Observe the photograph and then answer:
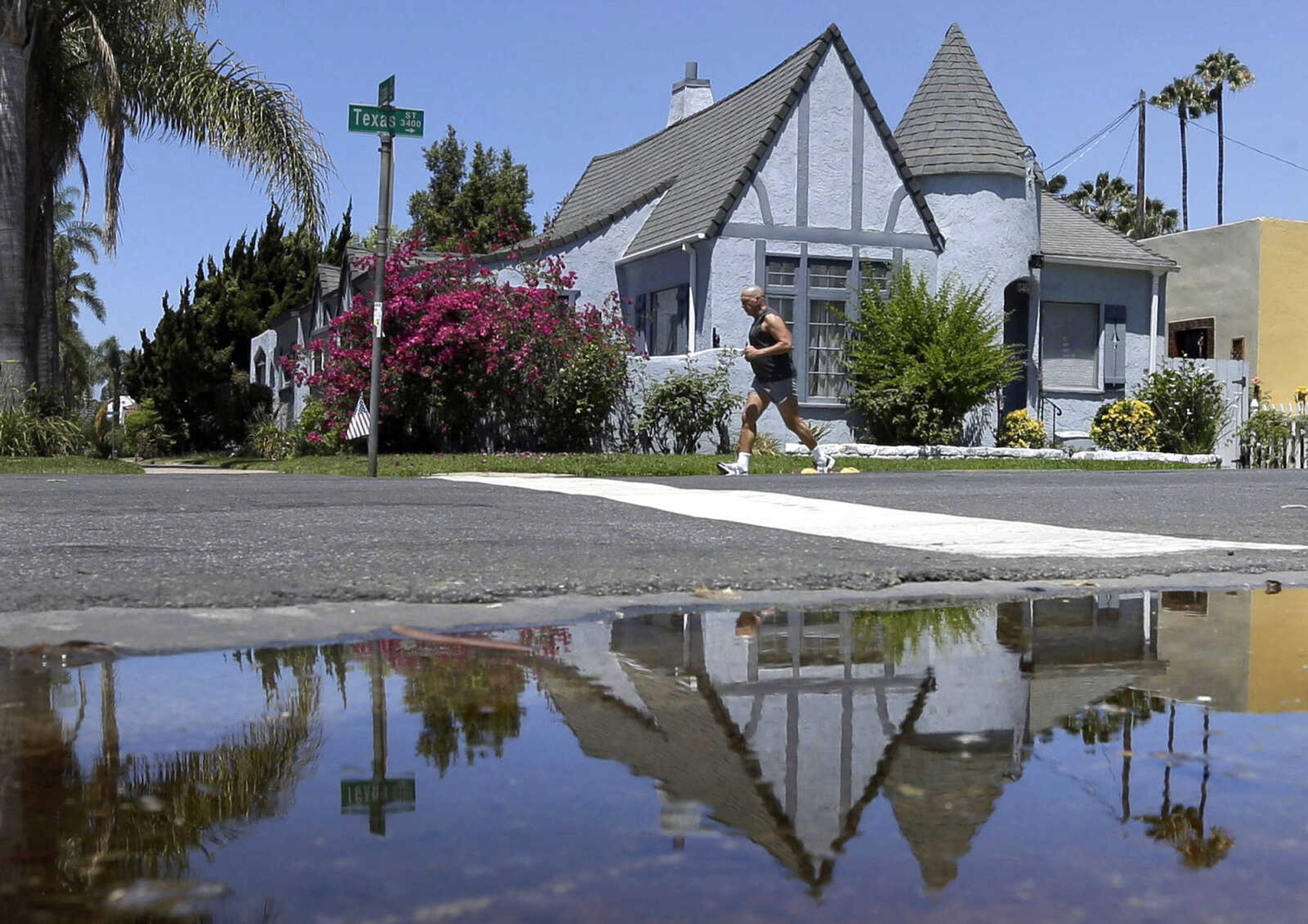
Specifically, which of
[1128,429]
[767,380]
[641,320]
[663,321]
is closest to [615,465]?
[767,380]

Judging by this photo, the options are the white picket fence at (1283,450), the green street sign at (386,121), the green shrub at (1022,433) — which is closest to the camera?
the green street sign at (386,121)

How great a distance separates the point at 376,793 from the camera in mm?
2717

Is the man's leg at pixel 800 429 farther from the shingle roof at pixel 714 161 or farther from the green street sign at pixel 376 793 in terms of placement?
the green street sign at pixel 376 793

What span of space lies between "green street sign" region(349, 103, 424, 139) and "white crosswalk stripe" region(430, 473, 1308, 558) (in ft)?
17.7

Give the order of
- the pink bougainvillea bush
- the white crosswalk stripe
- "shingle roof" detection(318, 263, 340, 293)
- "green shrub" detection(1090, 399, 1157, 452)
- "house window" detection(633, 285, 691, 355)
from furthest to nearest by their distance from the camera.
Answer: "shingle roof" detection(318, 263, 340, 293), "green shrub" detection(1090, 399, 1157, 452), "house window" detection(633, 285, 691, 355), the pink bougainvillea bush, the white crosswalk stripe

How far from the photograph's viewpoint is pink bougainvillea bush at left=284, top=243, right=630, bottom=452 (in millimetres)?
19969

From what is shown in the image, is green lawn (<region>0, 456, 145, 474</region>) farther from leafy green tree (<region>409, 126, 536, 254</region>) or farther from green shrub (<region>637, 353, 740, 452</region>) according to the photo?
leafy green tree (<region>409, 126, 536, 254</region>)

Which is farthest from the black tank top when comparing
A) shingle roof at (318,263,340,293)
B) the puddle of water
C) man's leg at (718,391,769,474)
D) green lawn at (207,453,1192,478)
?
shingle roof at (318,263,340,293)

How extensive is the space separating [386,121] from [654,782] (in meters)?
13.8

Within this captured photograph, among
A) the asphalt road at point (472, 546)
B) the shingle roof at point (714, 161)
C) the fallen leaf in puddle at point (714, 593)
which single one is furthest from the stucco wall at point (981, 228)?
the fallen leaf in puddle at point (714, 593)

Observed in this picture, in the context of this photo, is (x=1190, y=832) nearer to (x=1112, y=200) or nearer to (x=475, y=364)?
(x=475, y=364)

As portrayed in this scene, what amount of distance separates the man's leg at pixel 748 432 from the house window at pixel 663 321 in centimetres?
628

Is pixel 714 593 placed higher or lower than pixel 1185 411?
lower

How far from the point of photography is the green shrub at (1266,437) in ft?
82.8
